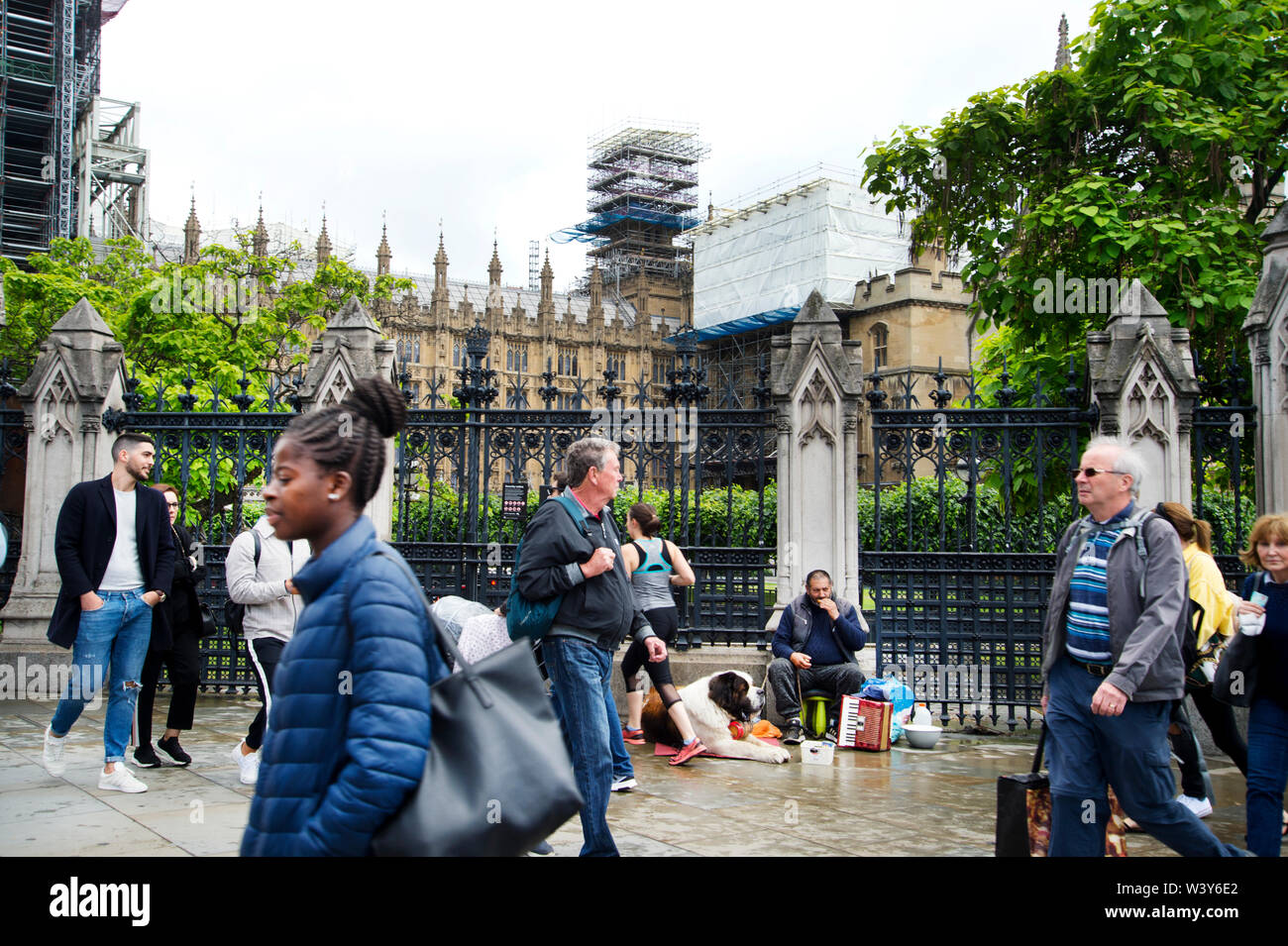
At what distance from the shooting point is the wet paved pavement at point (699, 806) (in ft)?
17.3

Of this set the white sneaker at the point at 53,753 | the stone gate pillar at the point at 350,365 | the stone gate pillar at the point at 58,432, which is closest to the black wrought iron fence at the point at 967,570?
the stone gate pillar at the point at 350,365

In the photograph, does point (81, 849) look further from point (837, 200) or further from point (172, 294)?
point (837, 200)

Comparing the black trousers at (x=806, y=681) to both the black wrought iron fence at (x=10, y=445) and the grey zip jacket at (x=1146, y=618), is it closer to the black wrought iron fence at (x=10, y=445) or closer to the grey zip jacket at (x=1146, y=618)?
the grey zip jacket at (x=1146, y=618)

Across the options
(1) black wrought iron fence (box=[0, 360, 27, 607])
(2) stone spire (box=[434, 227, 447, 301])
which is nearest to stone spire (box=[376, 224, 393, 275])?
(2) stone spire (box=[434, 227, 447, 301])

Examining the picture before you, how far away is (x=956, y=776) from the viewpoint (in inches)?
290

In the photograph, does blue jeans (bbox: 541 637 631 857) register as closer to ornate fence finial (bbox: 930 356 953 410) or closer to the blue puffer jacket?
the blue puffer jacket

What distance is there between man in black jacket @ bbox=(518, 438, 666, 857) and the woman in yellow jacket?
333 cm

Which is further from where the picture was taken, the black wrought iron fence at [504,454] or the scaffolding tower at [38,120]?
the scaffolding tower at [38,120]

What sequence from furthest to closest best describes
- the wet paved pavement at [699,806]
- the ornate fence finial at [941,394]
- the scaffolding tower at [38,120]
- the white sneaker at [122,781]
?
the scaffolding tower at [38,120] < the ornate fence finial at [941,394] < the white sneaker at [122,781] < the wet paved pavement at [699,806]

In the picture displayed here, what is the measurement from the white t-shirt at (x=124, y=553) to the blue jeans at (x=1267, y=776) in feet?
18.8

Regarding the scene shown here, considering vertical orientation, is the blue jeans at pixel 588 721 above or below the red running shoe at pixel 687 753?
above

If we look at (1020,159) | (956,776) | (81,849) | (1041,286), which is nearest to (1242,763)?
(956,776)

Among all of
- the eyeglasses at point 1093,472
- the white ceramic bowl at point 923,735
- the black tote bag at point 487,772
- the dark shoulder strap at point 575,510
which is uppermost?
the eyeglasses at point 1093,472
